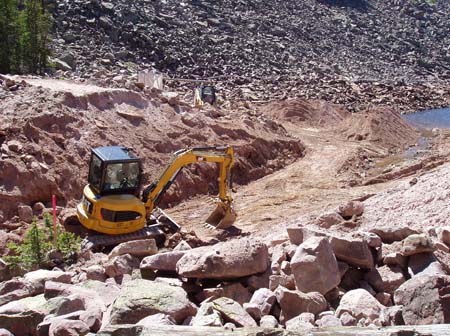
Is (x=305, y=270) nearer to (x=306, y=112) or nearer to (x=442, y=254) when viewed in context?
(x=442, y=254)

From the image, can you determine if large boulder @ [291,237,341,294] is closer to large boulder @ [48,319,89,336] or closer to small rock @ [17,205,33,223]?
large boulder @ [48,319,89,336]

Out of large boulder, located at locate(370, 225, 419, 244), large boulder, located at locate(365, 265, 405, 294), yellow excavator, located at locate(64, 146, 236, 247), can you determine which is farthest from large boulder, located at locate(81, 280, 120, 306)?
yellow excavator, located at locate(64, 146, 236, 247)

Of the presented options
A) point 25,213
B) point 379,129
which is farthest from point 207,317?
point 379,129

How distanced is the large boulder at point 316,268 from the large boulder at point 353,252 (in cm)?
24

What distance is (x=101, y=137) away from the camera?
15.0 meters

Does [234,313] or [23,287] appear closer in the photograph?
[234,313]

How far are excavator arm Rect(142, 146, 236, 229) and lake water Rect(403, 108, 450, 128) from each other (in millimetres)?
18985

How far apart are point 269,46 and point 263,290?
34.4 m

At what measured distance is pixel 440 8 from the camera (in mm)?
59625

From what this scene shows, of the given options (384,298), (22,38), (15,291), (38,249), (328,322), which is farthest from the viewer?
(22,38)

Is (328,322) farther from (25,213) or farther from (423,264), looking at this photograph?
(25,213)

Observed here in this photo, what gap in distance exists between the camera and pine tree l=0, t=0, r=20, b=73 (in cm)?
2217

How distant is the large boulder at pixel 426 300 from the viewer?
4.47 m

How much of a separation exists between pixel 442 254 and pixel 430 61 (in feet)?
144
